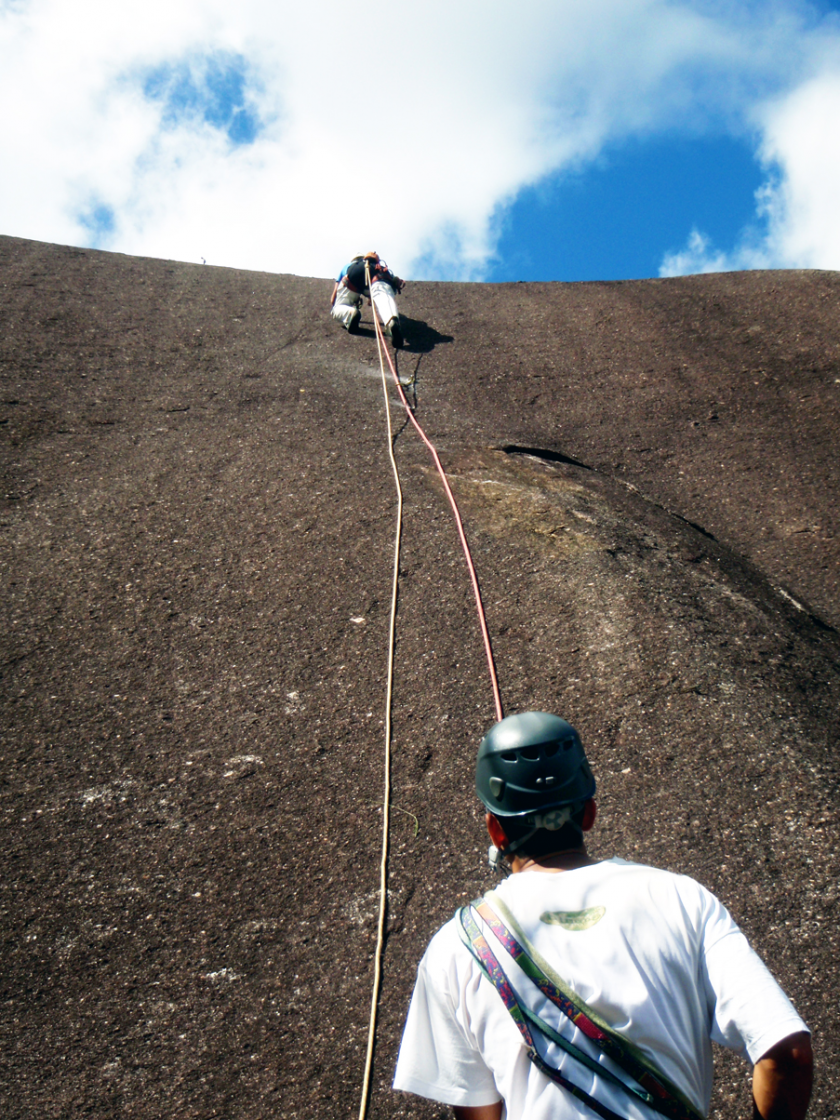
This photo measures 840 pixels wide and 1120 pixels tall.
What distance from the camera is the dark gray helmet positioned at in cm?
177

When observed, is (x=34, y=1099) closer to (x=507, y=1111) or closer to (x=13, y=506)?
(x=507, y=1111)

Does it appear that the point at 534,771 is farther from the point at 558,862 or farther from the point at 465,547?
the point at 465,547

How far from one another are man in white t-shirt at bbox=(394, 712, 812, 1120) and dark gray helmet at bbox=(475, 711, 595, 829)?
97mm

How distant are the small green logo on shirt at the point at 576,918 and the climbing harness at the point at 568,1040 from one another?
67 mm

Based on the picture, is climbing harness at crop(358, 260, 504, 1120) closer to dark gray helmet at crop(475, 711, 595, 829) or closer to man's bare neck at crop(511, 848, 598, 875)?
man's bare neck at crop(511, 848, 598, 875)

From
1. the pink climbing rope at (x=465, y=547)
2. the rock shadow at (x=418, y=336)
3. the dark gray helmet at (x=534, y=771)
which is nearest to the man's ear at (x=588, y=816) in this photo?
the dark gray helmet at (x=534, y=771)

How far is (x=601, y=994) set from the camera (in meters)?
1.51

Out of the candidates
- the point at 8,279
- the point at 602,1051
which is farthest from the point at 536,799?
the point at 8,279

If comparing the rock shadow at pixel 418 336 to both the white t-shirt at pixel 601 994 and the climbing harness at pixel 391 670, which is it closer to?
the climbing harness at pixel 391 670

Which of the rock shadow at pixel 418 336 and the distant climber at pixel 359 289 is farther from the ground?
the distant climber at pixel 359 289

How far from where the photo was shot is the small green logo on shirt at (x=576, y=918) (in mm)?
1587

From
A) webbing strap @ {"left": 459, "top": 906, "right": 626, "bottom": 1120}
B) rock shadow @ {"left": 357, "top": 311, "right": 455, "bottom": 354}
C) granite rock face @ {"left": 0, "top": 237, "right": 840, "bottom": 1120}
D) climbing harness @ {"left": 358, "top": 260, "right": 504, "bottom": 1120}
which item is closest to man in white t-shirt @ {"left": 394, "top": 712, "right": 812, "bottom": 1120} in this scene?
webbing strap @ {"left": 459, "top": 906, "right": 626, "bottom": 1120}

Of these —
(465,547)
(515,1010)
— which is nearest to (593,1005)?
(515,1010)

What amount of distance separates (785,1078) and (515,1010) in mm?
487
